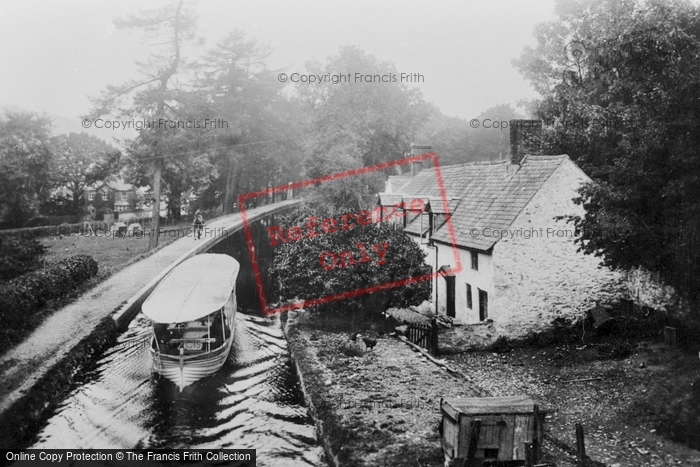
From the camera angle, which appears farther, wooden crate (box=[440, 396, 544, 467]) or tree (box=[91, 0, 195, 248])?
tree (box=[91, 0, 195, 248])

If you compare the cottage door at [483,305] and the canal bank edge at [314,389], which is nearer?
Answer: the canal bank edge at [314,389]

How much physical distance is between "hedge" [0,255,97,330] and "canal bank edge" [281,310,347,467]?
33.7 feet

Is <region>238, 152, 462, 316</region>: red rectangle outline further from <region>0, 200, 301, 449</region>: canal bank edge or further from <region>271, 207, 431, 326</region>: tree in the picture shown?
<region>0, 200, 301, 449</region>: canal bank edge

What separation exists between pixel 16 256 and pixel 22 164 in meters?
34.6

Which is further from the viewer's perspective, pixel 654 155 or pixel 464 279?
pixel 464 279

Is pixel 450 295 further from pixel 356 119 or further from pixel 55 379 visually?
pixel 356 119

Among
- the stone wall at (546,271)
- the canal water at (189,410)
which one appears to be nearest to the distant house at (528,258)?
the stone wall at (546,271)

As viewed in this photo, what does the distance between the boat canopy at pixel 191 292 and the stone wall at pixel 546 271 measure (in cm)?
1099

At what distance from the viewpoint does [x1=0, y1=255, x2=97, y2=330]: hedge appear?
62.4ft

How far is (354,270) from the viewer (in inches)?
944

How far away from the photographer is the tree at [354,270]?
23828 millimetres

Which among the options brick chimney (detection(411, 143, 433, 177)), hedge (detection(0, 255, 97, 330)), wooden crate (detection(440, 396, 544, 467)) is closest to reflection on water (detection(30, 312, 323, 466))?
hedge (detection(0, 255, 97, 330))

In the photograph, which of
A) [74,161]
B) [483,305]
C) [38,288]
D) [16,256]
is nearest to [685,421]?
[483,305]

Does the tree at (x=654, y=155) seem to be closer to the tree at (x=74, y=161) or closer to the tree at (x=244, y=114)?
the tree at (x=244, y=114)
